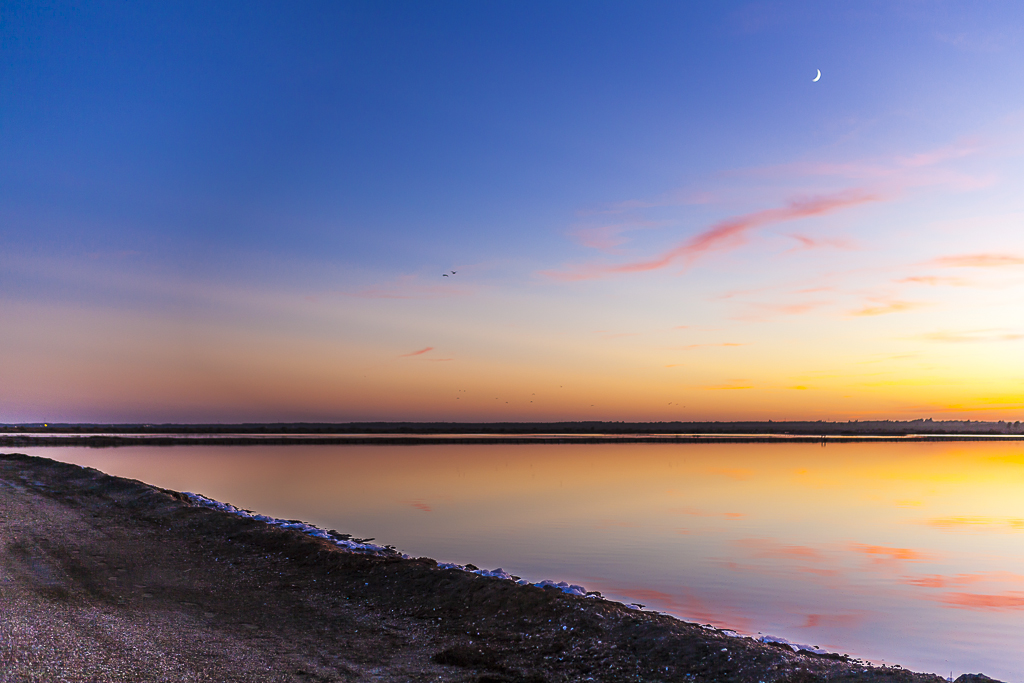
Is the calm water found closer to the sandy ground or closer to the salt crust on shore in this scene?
the salt crust on shore

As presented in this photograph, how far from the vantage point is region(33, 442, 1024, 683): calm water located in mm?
12859

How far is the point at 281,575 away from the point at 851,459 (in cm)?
5235

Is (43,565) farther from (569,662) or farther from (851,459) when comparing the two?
(851,459)

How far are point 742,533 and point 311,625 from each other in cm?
1513

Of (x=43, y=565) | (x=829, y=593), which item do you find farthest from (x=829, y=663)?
(x=43, y=565)

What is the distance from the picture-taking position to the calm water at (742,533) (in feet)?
42.2

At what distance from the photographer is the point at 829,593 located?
14.8 meters

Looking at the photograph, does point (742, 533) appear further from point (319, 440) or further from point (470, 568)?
point (319, 440)

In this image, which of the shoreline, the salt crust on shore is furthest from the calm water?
the shoreline

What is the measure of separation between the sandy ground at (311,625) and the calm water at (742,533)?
330 cm

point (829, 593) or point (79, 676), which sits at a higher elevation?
point (79, 676)

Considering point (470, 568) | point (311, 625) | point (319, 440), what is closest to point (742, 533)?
point (470, 568)

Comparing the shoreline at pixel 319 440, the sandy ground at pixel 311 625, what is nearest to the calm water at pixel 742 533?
the sandy ground at pixel 311 625

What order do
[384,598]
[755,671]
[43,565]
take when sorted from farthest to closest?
[43,565]
[384,598]
[755,671]
